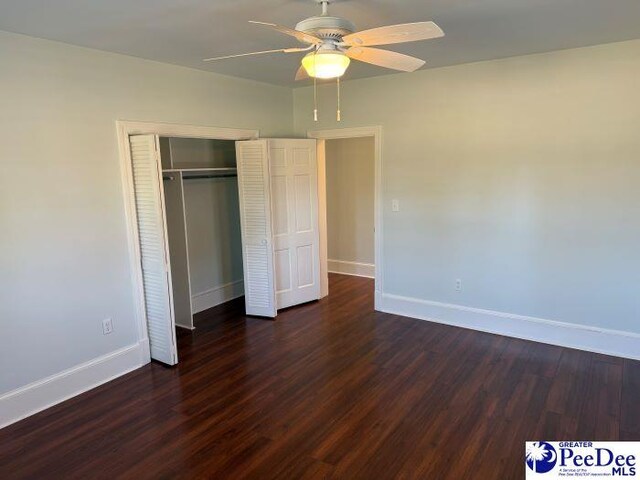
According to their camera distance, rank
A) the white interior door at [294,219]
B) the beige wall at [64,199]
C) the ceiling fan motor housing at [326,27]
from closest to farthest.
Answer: the ceiling fan motor housing at [326,27] < the beige wall at [64,199] < the white interior door at [294,219]

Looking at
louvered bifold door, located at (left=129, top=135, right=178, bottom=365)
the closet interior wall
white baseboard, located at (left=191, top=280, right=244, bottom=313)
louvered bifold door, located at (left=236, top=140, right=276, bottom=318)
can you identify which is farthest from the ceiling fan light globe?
white baseboard, located at (left=191, top=280, right=244, bottom=313)

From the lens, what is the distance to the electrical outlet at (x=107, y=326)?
3619mm

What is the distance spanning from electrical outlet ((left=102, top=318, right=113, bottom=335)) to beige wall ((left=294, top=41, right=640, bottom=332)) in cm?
286

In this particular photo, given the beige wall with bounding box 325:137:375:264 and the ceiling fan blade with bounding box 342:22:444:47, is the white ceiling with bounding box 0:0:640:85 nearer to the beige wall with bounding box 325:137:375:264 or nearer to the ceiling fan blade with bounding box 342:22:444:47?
the ceiling fan blade with bounding box 342:22:444:47

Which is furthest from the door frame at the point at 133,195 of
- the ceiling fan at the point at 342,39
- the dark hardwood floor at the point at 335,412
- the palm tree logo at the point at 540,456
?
the palm tree logo at the point at 540,456

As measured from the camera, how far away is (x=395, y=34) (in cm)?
204

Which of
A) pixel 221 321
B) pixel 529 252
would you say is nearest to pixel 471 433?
pixel 529 252

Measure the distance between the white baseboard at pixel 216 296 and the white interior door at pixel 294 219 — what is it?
0.84m

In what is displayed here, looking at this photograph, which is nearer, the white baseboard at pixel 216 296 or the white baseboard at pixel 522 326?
the white baseboard at pixel 522 326

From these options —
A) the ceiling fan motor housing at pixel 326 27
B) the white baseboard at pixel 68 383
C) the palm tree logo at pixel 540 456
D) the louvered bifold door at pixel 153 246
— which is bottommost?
the palm tree logo at pixel 540 456

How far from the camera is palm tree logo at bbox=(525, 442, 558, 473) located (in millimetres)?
2506

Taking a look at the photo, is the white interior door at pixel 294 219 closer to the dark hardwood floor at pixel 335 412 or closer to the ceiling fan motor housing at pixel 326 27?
the dark hardwood floor at pixel 335 412

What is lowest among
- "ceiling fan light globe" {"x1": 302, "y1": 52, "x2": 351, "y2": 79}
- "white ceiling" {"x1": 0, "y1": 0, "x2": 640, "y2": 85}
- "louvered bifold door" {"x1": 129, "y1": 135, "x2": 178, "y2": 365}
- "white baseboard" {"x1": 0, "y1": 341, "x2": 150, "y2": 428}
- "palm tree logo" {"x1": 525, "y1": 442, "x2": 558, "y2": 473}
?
"palm tree logo" {"x1": 525, "y1": 442, "x2": 558, "y2": 473}

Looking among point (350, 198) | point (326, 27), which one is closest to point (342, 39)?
point (326, 27)
